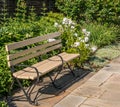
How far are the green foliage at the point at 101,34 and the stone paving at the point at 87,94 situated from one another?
3.48m

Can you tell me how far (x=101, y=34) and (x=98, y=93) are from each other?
18.0 feet

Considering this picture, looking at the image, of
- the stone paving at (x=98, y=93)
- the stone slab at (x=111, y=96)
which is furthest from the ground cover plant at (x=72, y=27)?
the stone slab at (x=111, y=96)

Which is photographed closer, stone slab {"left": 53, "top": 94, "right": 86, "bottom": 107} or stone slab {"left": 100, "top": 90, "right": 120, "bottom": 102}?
stone slab {"left": 53, "top": 94, "right": 86, "bottom": 107}

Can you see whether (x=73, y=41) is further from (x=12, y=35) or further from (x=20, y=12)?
(x=20, y=12)

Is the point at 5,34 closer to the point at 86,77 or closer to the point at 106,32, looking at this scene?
the point at 86,77

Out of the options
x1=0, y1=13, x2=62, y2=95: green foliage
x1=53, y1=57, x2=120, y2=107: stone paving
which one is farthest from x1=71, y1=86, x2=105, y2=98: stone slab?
x1=0, y1=13, x2=62, y2=95: green foliage

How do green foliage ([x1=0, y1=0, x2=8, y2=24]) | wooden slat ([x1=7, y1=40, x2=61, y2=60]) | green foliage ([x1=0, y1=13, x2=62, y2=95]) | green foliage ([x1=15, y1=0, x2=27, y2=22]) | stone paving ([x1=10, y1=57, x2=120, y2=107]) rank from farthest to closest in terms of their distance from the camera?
1. green foliage ([x1=15, y1=0, x2=27, y2=22])
2. green foliage ([x1=0, y1=0, x2=8, y2=24])
3. green foliage ([x1=0, y1=13, x2=62, y2=95])
4. stone paving ([x1=10, y1=57, x2=120, y2=107])
5. wooden slat ([x1=7, y1=40, x2=61, y2=60])

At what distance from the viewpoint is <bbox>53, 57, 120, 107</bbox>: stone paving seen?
5.78 meters

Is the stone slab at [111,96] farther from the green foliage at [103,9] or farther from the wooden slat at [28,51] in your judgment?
the green foliage at [103,9]

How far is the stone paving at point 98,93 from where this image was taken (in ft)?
19.0

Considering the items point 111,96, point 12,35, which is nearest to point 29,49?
point 111,96

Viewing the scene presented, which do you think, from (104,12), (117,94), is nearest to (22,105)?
(117,94)

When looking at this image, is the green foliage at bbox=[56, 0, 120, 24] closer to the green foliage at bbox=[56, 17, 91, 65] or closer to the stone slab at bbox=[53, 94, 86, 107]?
the green foliage at bbox=[56, 17, 91, 65]

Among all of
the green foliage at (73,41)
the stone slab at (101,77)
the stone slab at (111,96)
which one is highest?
the green foliage at (73,41)
